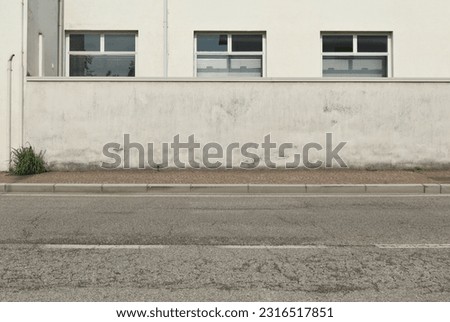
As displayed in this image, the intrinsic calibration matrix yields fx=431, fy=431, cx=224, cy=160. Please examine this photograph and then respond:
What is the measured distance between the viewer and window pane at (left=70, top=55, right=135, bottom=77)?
14.6 metres

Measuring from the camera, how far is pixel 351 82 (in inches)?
484

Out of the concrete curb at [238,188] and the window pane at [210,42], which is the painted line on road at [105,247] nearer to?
the concrete curb at [238,188]

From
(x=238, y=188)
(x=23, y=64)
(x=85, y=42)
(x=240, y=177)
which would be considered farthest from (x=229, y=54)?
(x=238, y=188)

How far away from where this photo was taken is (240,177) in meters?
10.8

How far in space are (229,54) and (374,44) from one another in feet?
16.3

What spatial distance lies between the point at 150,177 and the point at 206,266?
6.78m

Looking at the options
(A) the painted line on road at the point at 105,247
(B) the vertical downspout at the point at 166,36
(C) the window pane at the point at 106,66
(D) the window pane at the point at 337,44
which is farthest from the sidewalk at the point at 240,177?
(A) the painted line on road at the point at 105,247

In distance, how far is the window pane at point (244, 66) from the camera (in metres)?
14.7

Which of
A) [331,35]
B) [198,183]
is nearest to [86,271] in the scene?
[198,183]

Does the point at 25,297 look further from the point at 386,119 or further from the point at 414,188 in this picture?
the point at 386,119

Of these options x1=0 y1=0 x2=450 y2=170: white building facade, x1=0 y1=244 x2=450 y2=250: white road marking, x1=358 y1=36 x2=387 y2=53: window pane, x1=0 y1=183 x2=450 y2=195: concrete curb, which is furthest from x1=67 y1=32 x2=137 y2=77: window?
x1=0 y1=244 x2=450 y2=250: white road marking

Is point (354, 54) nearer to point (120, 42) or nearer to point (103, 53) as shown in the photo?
point (120, 42)

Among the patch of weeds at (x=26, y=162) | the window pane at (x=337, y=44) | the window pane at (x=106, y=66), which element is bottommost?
the patch of weeds at (x=26, y=162)

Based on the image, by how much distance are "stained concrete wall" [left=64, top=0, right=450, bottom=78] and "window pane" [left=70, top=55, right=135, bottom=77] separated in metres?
0.46
